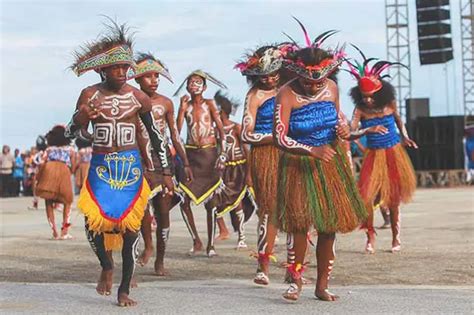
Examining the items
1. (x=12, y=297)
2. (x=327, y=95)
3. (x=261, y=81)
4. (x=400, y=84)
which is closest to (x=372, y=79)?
(x=261, y=81)

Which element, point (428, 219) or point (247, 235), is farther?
point (428, 219)

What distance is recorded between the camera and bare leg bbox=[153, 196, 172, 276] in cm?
1028

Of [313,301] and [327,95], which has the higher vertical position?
[327,95]

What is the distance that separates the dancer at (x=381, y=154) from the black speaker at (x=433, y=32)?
2458cm

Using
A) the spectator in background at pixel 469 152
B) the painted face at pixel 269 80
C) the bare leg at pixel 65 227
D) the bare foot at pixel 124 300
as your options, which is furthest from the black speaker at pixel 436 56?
the bare foot at pixel 124 300

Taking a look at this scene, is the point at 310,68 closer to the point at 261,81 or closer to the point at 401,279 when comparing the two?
the point at 261,81

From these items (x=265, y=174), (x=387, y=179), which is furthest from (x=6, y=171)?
(x=265, y=174)

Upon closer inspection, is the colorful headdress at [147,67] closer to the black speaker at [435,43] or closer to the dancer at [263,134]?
the dancer at [263,134]

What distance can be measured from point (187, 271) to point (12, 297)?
2511 millimetres

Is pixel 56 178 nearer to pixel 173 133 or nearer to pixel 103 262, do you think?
pixel 173 133

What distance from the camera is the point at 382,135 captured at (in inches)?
493

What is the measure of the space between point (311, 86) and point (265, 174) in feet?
4.61

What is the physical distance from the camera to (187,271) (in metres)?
10.7

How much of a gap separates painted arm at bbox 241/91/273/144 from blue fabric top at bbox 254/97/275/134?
35mm
